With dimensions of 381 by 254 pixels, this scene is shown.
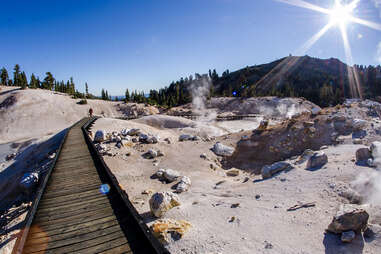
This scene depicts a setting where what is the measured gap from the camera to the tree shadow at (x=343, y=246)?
164 inches

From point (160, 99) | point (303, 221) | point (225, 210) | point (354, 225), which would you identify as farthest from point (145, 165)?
point (160, 99)

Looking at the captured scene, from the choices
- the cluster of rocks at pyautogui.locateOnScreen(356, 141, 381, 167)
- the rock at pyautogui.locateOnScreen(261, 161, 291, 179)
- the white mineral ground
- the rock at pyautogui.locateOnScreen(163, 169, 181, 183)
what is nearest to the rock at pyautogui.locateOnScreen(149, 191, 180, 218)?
the white mineral ground

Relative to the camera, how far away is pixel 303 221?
213 inches

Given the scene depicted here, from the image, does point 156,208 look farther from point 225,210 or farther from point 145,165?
point 145,165

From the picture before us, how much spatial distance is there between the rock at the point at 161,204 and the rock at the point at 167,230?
1.02 meters

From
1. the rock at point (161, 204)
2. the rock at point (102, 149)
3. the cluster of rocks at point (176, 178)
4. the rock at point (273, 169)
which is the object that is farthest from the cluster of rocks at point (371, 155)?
the rock at point (102, 149)

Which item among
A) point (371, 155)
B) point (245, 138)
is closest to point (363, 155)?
point (371, 155)

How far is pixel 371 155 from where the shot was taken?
792 cm

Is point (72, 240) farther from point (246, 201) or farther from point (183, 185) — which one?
point (183, 185)

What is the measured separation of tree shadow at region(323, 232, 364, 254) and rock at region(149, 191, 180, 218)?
457 centimetres

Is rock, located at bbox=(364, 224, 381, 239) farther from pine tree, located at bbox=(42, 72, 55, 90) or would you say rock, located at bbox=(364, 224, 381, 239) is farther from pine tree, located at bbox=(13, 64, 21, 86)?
pine tree, located at bbox=(13, 64, 21, 86)

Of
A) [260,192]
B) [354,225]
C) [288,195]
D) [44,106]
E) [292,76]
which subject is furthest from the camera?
[292,76]

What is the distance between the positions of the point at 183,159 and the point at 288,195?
7.97m

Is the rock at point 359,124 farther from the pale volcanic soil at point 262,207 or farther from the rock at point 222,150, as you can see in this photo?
the rock at point 222,150
